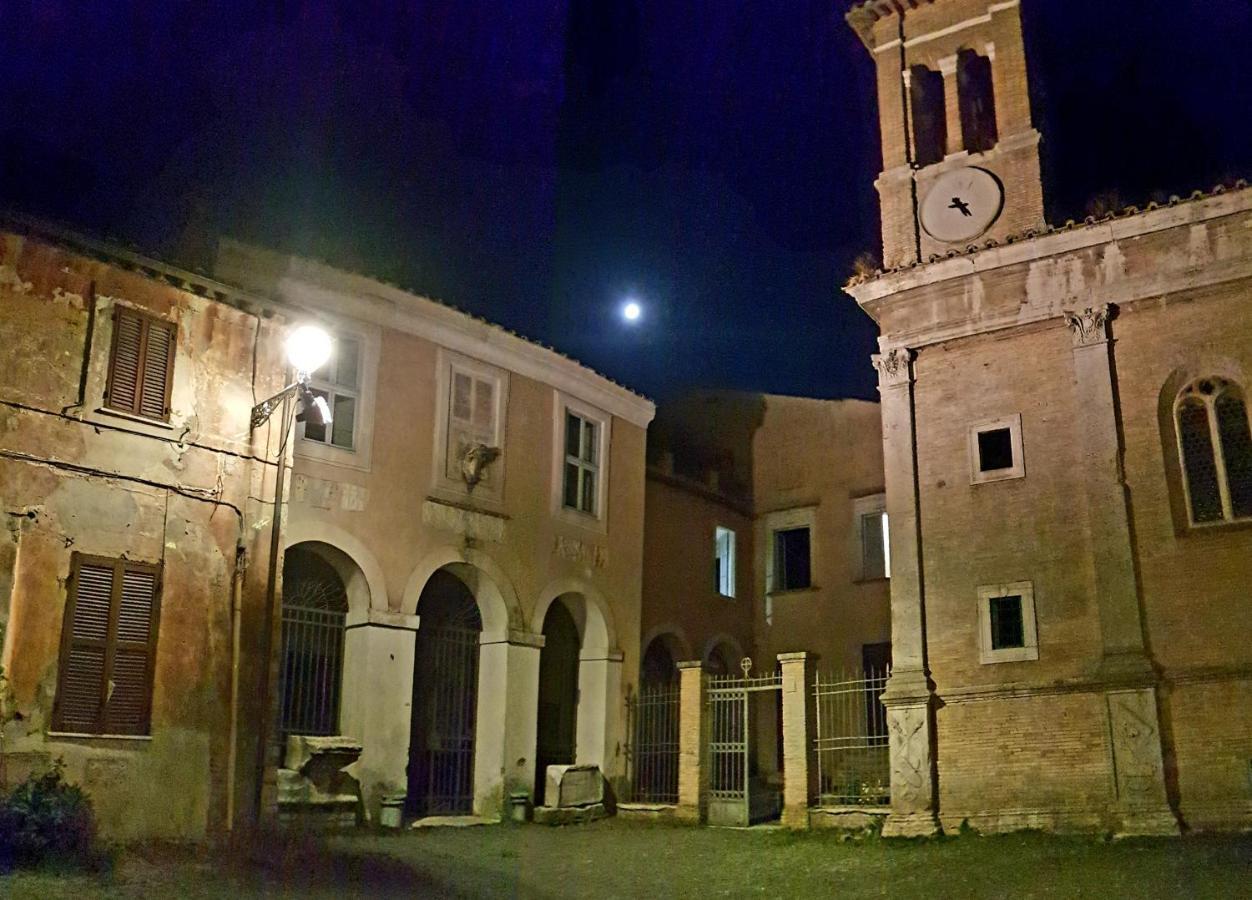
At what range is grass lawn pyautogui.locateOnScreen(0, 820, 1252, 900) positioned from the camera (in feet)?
35.6

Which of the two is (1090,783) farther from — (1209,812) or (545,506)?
(545,506)

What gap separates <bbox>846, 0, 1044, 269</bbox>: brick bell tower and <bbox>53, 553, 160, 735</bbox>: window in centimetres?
1205

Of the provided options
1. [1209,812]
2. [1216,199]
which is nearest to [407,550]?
[1209,812]

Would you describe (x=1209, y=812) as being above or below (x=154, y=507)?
below

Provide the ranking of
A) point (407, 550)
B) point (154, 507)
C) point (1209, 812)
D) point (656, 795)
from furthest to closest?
point (656, 795) → point (407, 550) → point (1209, 812) → point (154, 507)

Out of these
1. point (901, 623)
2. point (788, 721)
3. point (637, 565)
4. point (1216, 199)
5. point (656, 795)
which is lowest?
point (656, 795)

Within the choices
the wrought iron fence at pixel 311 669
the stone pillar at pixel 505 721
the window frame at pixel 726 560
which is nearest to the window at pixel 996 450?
the stone pillar at pixel 505 721

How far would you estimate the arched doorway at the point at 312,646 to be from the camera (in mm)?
15570

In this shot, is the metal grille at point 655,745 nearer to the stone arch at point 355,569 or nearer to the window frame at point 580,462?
the window frame at point 580,462

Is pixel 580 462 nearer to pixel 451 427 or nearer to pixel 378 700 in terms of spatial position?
pixel 451 427

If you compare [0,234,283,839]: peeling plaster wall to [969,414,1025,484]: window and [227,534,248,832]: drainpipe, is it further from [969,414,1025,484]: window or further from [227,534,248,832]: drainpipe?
[969,414,1025,484]: window

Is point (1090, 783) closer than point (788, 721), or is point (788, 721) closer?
point (1090, 783)

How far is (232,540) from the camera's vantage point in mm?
13203

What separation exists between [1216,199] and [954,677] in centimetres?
733
